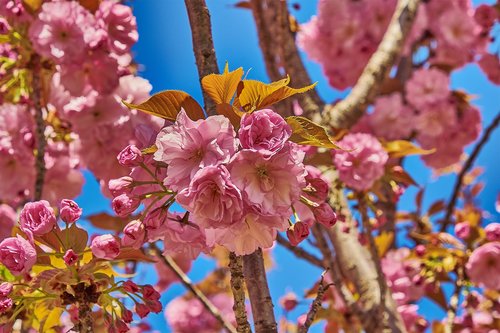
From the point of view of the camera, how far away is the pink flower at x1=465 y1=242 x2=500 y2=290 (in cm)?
208

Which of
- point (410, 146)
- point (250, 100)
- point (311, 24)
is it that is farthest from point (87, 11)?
point (311, 24)

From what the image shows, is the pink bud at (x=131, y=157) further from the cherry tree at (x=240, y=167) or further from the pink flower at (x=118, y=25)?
the pink flower at (x=118, y=25)

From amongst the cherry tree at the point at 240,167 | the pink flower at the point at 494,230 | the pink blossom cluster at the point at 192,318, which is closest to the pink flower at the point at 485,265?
the cherry tree at the point at 240,167

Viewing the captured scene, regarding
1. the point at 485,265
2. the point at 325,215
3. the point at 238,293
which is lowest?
the point at 238,293

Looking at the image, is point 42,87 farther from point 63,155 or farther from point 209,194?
point 209,194

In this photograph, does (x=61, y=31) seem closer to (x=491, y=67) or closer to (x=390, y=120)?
(x=390, y=120)

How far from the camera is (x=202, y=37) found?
1.23 metres

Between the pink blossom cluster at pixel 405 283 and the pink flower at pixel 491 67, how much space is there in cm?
175

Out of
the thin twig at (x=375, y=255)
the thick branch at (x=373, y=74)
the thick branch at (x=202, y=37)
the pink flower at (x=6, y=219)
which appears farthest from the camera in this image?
the thick branch at (x=373, y=74)

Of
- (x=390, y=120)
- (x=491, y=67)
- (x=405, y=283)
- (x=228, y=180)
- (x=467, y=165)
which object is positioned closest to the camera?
(x=228, y=180)

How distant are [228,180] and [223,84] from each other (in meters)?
0.16

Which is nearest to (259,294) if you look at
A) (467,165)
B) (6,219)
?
(6,219)

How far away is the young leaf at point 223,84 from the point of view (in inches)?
39.8

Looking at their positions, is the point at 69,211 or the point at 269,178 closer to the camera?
the point at 269,178
